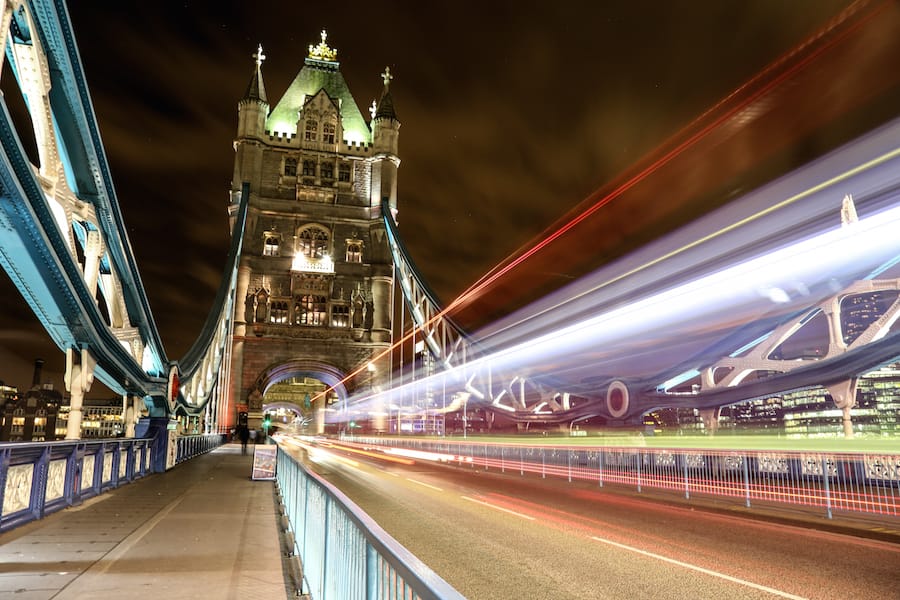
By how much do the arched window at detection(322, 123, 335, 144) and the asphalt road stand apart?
56115mm

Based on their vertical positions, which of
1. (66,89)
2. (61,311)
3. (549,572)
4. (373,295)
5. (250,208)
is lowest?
(549,572)

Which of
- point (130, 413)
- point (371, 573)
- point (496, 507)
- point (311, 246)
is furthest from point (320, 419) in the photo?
point (371, 573)

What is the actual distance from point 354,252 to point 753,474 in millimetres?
51405

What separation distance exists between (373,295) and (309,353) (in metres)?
7.68

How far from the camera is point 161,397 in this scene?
18.8 metres

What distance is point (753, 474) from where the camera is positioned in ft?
44.1

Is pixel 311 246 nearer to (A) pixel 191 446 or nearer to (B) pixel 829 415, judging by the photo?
(A) pixel 191 446

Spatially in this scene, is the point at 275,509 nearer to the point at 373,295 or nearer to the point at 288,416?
the point at 373,295

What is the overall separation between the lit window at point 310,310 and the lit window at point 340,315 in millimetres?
804

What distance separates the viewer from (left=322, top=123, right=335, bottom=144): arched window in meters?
65.1

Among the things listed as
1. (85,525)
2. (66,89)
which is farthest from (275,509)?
(66,89)

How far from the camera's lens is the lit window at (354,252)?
61.7m

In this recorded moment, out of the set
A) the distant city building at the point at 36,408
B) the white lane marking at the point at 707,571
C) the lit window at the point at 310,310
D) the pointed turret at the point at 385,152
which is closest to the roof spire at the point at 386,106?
the pointed turret at the point at 385,152

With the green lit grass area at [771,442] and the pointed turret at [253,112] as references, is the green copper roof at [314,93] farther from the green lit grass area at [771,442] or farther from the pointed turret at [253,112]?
the green lit grass area at [771,442]
